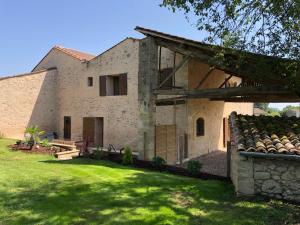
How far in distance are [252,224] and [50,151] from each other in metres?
11.9

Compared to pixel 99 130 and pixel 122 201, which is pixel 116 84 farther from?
pixel 122 201

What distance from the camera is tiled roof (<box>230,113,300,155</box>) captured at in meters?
7.43

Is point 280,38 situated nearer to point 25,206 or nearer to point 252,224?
point 252,224

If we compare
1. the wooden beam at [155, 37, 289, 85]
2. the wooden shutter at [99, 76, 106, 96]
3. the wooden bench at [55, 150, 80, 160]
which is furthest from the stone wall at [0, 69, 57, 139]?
the wooden beam at [155, 37, 289, 85]

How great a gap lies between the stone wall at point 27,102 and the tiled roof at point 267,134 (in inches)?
651

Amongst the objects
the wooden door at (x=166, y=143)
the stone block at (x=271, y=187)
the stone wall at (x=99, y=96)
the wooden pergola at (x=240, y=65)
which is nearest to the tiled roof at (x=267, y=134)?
the stone block at (x=271, y=187)

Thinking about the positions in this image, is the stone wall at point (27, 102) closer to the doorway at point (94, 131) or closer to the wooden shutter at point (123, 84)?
the doorway at point (94, 131)

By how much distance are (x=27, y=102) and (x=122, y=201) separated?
666 inches

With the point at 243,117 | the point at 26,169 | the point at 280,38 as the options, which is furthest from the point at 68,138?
the point at 280,38

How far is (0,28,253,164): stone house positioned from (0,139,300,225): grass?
4.02m

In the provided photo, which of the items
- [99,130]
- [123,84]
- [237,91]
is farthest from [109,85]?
[237,91]

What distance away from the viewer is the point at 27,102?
2180cm

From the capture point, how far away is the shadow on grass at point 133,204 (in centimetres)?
619

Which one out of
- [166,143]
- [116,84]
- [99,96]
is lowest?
[166,143]
